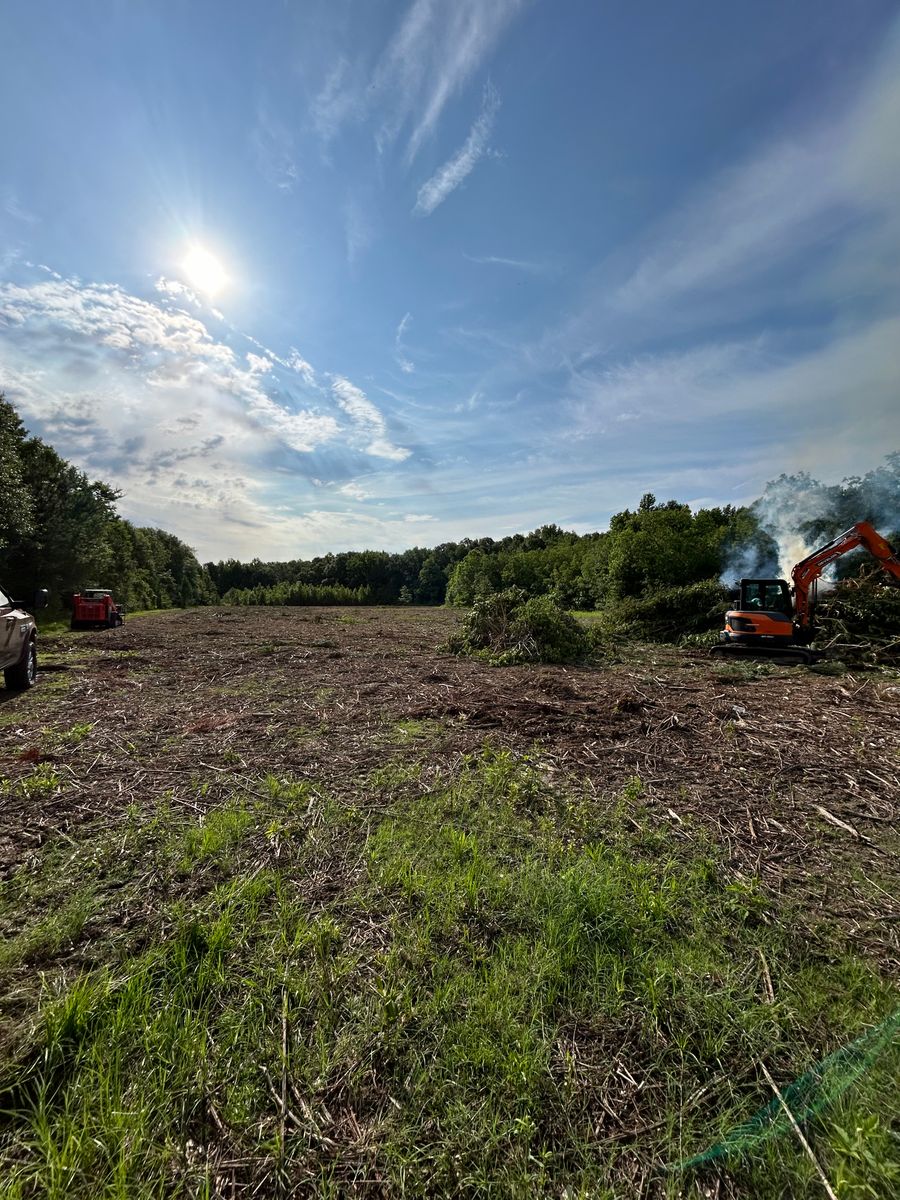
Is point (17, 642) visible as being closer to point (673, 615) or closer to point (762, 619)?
point (762, 619)

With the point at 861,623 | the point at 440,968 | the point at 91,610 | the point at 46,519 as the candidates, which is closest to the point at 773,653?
the point at 861,623

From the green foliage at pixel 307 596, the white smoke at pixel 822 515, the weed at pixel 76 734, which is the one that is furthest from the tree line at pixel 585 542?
the green foliage at pixel 307 596

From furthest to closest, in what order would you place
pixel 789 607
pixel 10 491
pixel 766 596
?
pixel 10 491 → pixel 766 596 → pixel 789 607

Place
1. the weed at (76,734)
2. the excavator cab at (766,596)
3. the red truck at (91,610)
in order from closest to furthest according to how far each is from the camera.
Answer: the weed at (76,734)
the excavator cab at (766,596)
the red truck at (91,610)

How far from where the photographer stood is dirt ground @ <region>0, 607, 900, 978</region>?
13.3ft

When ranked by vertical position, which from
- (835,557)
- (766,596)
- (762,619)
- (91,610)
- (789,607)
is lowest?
(762,619)

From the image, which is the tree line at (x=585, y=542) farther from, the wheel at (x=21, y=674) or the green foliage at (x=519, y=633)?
the wheel at (x=21, y=674)

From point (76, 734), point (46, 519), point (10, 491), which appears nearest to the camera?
point (76, 734)

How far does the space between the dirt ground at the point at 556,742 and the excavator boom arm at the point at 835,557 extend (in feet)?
10.2

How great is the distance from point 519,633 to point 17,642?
1124 centimetres

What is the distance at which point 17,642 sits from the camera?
8.73 m

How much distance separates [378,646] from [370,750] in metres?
10.9

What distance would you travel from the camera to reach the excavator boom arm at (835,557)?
40.8 feet

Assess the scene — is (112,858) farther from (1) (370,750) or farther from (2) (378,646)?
(2) (378,646)
